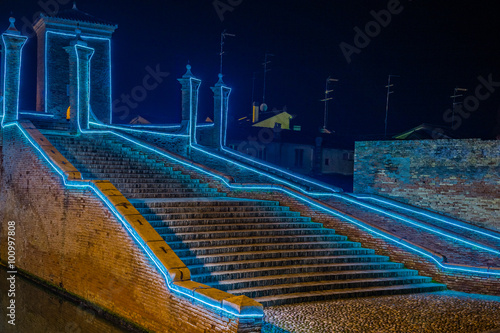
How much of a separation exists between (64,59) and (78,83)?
9.16 metres

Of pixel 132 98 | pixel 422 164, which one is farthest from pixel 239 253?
pixel 132 98

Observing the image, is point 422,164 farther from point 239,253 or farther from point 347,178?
point 347,178

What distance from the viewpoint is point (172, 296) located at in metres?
6.01

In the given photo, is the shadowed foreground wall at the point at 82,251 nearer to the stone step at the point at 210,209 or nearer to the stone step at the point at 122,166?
the stone step at the point at 210,209

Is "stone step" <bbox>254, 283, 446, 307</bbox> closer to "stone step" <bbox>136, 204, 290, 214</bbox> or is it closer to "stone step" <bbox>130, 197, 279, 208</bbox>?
"stone step" <bbox>136, 204, 290, 214</bbox>

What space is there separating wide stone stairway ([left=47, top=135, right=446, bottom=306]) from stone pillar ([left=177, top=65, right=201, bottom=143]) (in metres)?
5.51

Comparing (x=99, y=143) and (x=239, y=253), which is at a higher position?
(x=99, y=143)

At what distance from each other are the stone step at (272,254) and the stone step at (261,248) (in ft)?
0.40

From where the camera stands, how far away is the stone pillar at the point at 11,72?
1277cm

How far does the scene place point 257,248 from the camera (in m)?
8.35

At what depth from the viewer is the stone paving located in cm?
586

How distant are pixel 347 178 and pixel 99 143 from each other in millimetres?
16494

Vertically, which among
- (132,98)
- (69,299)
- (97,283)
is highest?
(132,98)

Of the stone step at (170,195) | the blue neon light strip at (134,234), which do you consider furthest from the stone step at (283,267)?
the stone step at (170,195)
